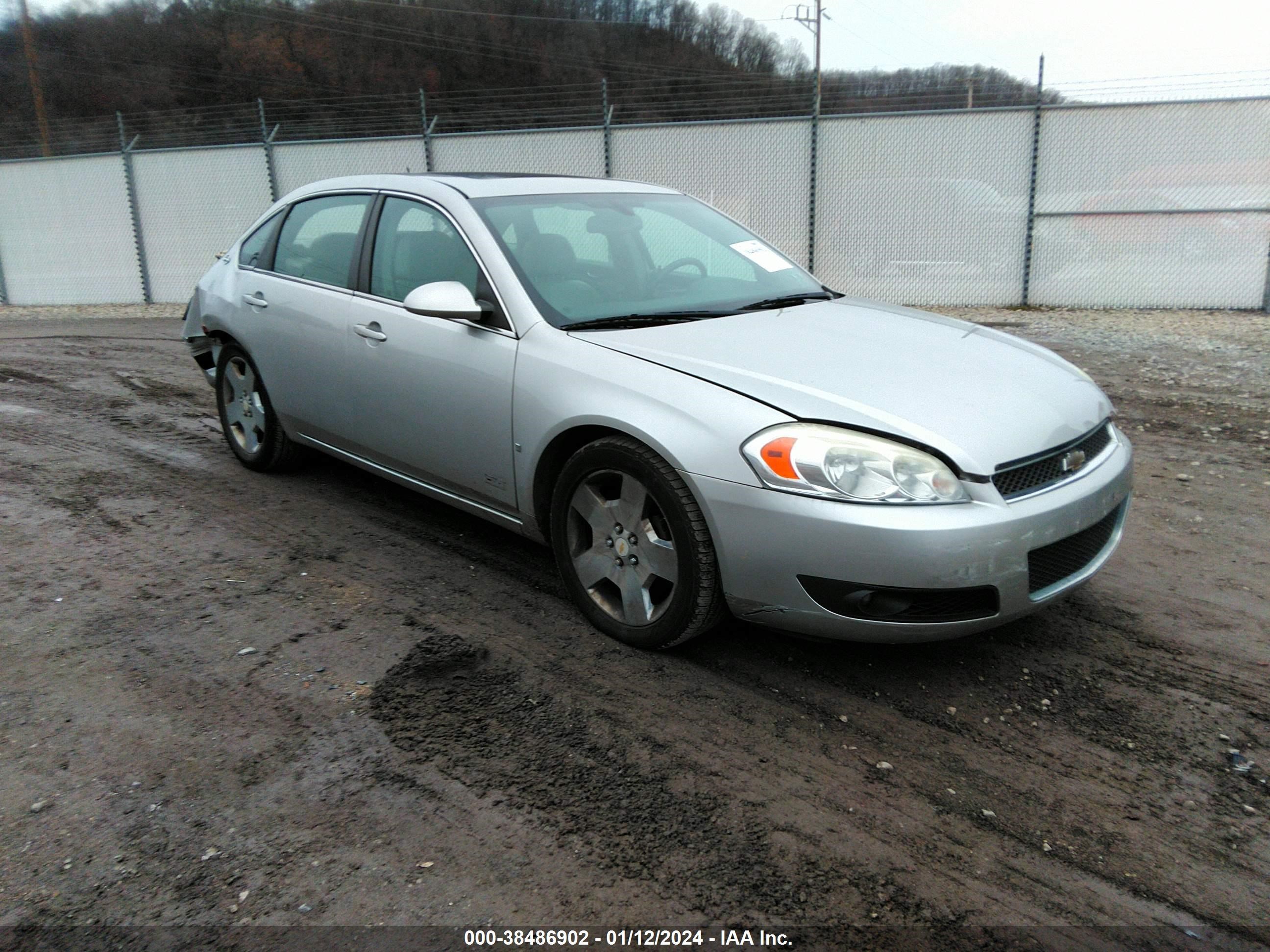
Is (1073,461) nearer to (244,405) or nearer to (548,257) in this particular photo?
(548,257)

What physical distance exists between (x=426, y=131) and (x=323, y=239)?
10.3 metres

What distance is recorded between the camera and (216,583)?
395 cm

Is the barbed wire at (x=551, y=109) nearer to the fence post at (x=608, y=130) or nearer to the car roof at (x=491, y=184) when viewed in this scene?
the fence post at (x=608, y=130)

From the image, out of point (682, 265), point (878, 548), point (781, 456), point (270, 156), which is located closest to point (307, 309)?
point (682, 265)

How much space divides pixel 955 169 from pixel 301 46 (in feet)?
151

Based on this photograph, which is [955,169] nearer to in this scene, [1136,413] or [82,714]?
[1136,413]

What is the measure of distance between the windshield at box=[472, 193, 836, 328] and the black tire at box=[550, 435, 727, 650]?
0.62m

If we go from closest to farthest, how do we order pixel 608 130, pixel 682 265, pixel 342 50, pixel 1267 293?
pixel 682 265 → pixel 1267 293 → pixel 608 130 → pixel 342 50

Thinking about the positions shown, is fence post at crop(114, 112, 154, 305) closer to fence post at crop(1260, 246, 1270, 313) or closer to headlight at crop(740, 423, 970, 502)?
headlight at crop(740, 423, 970, 502)

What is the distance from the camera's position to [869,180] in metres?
12.4

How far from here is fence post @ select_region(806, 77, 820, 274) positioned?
40.5 feet

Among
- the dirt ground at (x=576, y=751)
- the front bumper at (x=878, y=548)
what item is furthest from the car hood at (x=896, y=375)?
the dirt ground at (x=576, y=751)

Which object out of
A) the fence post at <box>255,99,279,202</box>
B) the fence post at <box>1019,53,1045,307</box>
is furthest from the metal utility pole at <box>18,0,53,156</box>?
the fence post at <box>1019,53,1045,307</box>

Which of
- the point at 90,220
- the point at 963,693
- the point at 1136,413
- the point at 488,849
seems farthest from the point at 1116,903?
the point at 90,220
